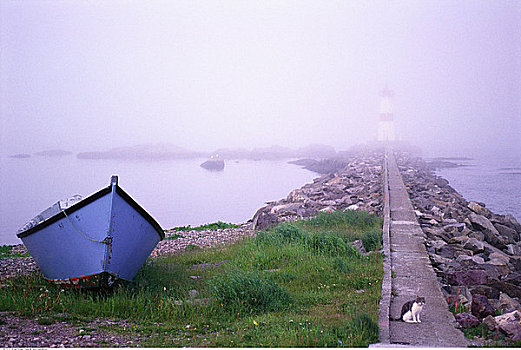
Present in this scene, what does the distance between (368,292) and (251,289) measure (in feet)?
5.18

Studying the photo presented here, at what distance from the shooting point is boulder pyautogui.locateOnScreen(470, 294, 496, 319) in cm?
453

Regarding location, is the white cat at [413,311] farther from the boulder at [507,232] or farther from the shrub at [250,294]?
the boulder at [507,232]

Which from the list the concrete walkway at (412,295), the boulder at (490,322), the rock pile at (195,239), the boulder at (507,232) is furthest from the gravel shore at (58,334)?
the boulder at (507,232)

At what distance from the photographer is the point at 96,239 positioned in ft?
19.9

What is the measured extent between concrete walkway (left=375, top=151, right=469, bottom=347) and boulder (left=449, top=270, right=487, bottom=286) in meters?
0.28

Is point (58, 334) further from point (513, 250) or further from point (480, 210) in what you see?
point (480, 210)

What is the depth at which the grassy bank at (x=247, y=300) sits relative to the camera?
4.27 meters

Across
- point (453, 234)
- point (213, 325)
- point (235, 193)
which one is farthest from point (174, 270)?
point (235, 193)

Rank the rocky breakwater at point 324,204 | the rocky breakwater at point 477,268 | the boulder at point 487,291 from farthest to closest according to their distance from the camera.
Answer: the rocky breakwater at point 324,204 → the boulder at point 487,291 → the rocky breakwater at point 477,268

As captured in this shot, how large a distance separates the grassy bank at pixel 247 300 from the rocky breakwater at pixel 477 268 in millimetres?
981

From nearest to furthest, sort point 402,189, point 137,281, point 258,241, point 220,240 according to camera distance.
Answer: point 137,281, point 258,241, point 220,240, point 402,189

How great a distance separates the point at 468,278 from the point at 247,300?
122 inches

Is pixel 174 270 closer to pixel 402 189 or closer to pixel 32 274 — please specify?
pixel 32 274

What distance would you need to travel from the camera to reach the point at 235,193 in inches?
1165
